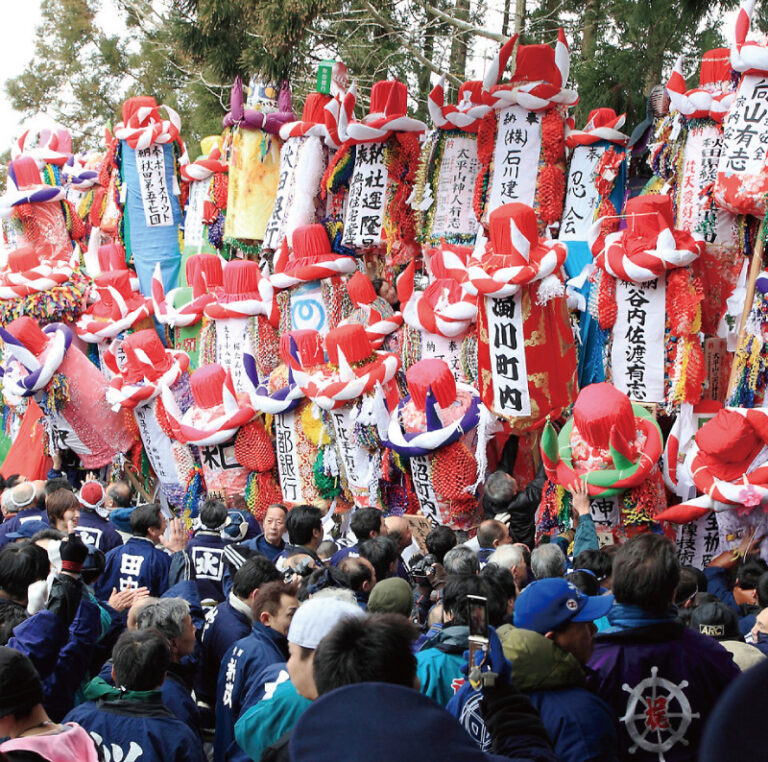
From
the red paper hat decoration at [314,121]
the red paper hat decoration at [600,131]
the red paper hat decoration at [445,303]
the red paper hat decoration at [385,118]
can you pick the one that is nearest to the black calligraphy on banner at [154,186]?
the red paper hat decoration at [314,121]

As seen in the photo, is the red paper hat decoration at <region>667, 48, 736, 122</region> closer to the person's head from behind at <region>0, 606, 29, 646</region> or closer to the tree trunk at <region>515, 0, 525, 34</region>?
the tree trunk at <region>515, 0, 525, 34</region>

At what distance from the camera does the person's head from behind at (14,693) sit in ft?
7.87

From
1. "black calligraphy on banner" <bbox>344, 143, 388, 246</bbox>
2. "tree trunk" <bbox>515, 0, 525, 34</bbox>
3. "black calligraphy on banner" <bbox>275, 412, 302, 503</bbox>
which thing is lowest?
"black calligraphy on banner" <bbox>275, 412, 302, 503</bbox>

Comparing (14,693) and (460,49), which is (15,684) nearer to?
(14,693)

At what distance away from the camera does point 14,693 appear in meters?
2.41

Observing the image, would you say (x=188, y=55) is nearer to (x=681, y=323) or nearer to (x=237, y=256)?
(x=237, y=256)

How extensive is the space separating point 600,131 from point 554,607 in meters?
5.73

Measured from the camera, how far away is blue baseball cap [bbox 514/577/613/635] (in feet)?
8.07

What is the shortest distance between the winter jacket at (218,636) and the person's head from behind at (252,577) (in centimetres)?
7

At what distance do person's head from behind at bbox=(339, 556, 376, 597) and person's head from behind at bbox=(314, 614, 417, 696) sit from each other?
1.93 m

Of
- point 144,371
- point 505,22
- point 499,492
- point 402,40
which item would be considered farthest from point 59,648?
point 505,22

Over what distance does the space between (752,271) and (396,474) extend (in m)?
2.80

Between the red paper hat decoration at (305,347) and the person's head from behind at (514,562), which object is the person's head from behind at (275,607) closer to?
the person's head from behind at (514,562)

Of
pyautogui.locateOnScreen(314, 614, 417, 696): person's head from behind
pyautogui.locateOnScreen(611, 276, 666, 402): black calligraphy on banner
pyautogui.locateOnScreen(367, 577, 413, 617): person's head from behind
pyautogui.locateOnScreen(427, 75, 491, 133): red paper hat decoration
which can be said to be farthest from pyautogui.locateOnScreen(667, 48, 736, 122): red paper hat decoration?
pyautogui.locateOnScreen(314, 614, 417, 696): person's head from behind
